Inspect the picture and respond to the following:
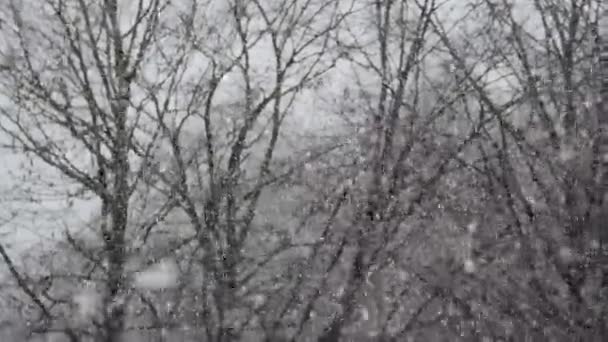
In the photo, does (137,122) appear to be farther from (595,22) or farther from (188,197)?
(595,22)

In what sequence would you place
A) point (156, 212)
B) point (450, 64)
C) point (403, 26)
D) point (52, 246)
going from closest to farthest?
point (52, 246), point (156, 212), point (403, 26), point (450, 64)

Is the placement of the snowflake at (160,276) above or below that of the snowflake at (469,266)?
below

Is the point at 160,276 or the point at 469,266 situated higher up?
the point at 469,266

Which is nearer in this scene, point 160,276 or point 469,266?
point 160,276

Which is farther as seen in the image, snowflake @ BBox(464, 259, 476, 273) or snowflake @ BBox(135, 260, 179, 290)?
snowflake @ BBox(464, 259, 476, 273)

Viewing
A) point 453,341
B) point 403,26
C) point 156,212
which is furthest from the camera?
point 453,341

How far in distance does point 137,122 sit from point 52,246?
3.72 ft

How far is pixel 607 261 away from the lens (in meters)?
7.41

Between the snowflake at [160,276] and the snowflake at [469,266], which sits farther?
Result: the snowflake at [469,266]

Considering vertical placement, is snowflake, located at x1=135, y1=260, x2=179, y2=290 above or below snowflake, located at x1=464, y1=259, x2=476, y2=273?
below

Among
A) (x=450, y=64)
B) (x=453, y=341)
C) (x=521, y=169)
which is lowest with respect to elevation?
(x=453, y=341)

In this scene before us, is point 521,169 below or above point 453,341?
above

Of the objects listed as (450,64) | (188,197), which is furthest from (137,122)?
(450,64)

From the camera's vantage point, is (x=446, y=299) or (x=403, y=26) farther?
(x=446, y=299)
